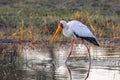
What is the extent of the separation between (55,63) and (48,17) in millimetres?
6615

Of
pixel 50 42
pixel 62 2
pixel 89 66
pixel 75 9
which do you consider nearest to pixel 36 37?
pixel 50 42

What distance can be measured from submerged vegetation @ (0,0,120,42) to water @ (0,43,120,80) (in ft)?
4.29

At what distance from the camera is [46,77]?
1001 cm

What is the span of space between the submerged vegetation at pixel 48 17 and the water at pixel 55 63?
131cm

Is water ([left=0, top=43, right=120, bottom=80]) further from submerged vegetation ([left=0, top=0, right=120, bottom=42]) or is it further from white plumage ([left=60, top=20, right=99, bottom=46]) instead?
submerged vegetation ([left=0, top=0, right=120, bottom=42])

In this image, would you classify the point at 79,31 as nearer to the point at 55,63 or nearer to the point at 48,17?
the point at 55,63

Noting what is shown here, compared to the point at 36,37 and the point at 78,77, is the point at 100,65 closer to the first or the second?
the point at 78,77

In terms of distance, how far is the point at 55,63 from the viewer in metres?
11.6

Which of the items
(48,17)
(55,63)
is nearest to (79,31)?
(55,63)

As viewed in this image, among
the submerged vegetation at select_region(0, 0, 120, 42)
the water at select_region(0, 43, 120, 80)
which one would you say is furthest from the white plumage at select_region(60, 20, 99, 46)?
the submerged vegetation at select_region(0, 0, 120, 42)

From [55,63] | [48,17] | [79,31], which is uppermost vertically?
[79,31]

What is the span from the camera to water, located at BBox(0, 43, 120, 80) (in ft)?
33.4

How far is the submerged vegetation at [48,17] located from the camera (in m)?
15.9

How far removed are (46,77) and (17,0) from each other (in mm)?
13623
